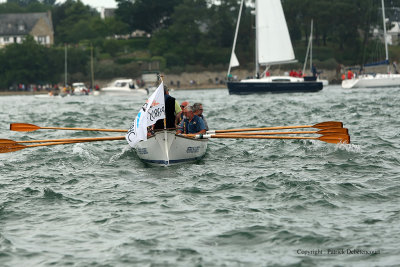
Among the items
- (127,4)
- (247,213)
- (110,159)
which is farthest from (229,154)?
(127,4)

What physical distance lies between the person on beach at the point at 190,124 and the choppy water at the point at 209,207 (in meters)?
0.90

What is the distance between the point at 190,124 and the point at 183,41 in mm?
92206

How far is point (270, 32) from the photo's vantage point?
51.8 meters

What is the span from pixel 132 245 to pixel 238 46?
98.4 metres

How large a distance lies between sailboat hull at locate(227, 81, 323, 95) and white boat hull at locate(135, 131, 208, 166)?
36422mm

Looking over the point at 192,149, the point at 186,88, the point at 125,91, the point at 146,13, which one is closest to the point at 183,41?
the point at 186,88

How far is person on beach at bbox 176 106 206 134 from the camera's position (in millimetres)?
16641

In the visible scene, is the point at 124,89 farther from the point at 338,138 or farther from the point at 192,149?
the point at 192,149

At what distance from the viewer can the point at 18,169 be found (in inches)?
640

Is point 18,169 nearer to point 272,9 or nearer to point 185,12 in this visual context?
point 272,9

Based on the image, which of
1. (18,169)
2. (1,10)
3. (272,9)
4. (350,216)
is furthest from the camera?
(1,10)

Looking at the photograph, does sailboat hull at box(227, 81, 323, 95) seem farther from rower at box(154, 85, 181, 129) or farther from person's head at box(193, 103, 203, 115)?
rower at box(154, 85, 181, 129)

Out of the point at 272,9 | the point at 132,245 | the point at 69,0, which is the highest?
the point at 69,0

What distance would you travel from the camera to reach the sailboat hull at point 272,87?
52250 millimetres
